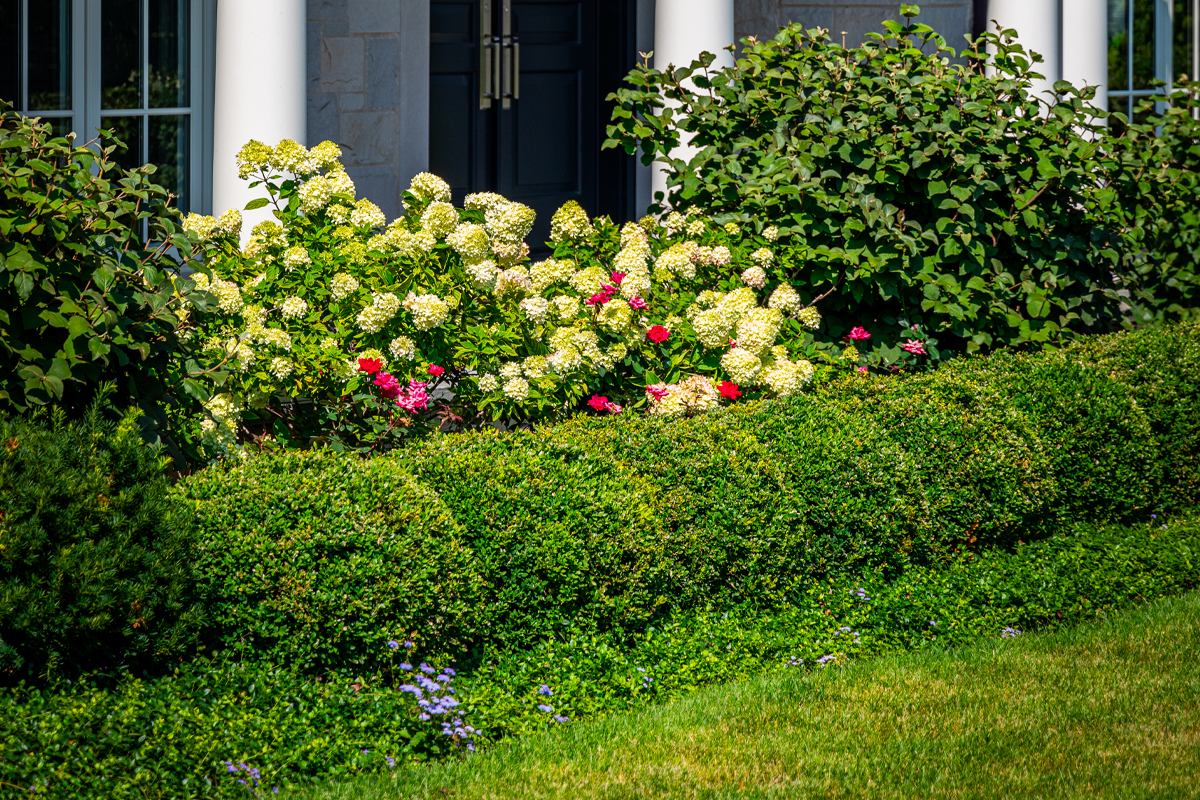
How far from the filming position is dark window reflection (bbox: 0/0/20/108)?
6379 mm

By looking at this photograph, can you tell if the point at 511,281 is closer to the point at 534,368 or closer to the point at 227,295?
the point at 534,368

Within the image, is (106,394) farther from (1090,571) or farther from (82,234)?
(1090,571)

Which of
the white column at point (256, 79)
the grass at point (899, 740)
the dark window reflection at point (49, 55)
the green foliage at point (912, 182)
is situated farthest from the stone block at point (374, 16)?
the grass at point (899, 740)

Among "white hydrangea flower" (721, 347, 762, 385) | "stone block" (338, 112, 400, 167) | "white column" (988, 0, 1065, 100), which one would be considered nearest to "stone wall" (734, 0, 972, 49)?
"white column" (988, 0, 1065, 100)

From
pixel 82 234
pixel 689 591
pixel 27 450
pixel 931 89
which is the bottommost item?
pixel 689 591

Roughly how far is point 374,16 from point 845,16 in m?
3.53

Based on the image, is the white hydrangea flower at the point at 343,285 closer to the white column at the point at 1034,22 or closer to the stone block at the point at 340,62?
the stone block at the point at 340,62

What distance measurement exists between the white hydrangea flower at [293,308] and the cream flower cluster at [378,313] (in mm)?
251

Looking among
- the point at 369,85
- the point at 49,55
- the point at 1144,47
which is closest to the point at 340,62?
the point at 369,85

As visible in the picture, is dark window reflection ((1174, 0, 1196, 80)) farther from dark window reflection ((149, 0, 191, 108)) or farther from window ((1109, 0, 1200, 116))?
dark window reflection ((149, 0, 191, 108))

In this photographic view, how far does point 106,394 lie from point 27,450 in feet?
1.63

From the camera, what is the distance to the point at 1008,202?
22.1ft

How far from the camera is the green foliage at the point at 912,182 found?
6152mm

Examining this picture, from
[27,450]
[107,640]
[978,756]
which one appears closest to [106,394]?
→ [27,450]
